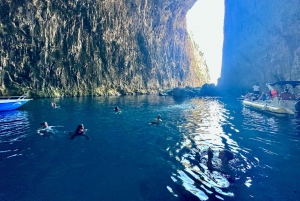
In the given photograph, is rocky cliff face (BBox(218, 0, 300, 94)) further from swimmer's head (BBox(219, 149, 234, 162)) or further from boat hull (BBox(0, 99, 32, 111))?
boat hull (BBox(0, 99, 32, 111))

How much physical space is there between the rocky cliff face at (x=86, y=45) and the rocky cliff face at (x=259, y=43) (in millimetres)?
25391

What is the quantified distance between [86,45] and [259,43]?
4927cm

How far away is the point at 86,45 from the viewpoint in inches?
2272

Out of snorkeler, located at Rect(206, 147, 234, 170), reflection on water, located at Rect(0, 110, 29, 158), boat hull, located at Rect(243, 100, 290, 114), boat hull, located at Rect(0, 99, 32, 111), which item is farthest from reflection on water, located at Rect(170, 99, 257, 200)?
boat hull, located at Rect(0, 99, 32, 111)

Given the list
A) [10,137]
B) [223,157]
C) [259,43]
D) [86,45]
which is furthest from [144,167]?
[259,43]

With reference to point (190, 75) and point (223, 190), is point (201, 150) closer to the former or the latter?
point (223, 190)

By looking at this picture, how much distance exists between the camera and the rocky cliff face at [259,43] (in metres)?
39.4

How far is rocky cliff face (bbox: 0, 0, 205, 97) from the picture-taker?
4525 centimetres

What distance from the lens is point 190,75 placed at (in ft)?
342

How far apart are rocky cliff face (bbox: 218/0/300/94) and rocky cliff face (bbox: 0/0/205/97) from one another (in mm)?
25391

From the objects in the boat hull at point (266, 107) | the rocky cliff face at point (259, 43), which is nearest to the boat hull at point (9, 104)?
the boat hull at point (266, 107)

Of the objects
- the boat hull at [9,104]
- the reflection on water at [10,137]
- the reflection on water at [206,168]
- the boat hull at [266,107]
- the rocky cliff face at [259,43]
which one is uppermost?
the rocky cliff face at [259,43]

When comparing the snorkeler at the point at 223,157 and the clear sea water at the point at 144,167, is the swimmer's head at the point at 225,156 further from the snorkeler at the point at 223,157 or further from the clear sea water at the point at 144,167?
the clear sea water at the point at 144,167

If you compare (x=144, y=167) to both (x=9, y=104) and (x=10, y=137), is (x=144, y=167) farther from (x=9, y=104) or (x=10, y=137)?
(x=9, y=104)
